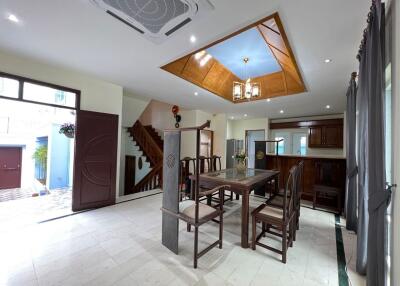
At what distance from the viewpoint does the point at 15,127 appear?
266 inches

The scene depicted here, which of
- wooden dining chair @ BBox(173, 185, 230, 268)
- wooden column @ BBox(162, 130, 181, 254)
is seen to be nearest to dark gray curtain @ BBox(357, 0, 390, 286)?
wooden dining chair @ BBox(173, 185, 230, 268)

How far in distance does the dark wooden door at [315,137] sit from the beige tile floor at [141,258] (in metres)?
4.51

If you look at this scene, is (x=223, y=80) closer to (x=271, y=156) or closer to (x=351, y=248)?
(x=271, y=156)

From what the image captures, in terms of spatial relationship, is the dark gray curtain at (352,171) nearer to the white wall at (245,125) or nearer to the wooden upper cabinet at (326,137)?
the wooden upper cabinet at (326,137)

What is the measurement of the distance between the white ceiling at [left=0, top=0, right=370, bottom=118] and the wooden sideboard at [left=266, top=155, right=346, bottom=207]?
5.74 ft

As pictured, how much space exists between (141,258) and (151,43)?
109 inches

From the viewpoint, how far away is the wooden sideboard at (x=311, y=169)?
3.93m

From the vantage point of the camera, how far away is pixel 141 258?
2.11 metres

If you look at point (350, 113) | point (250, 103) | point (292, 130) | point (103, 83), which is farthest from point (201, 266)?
point (292, 130)

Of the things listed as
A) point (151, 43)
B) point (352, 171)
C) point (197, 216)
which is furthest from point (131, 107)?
point (352, 171)

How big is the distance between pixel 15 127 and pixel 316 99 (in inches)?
413

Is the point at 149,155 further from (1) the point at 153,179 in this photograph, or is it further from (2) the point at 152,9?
(2) the point at 152,9

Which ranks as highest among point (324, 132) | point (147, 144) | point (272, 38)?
point (272, 38)

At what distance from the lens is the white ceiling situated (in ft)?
5.76
